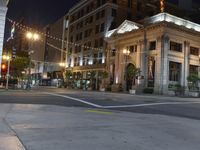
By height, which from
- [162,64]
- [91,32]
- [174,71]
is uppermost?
[91,32]

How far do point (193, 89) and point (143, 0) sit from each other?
95.7ft

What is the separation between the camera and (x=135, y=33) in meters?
53.9

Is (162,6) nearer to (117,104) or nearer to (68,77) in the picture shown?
(68,77)

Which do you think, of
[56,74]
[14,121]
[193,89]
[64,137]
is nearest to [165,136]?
[64,137]

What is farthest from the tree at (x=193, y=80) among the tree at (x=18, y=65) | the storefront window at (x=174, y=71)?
the tree at (x=18, y=65)

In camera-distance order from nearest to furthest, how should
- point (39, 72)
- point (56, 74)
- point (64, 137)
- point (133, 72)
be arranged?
point (64, 137) → point (133, 72) → point (56, 74) → point (39, 72)

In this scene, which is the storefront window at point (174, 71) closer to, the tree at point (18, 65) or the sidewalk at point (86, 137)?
the tree at point (18, 65)

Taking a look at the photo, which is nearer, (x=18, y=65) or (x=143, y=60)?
(x=143, y=60)

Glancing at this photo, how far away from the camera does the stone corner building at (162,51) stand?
4806 centimetres

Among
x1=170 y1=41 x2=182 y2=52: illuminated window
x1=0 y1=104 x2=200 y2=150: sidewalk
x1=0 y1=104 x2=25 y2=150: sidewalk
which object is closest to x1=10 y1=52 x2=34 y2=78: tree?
x1=170 y1=41 x2=182 y2=52: illuminated window

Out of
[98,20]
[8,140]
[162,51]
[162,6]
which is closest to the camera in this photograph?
[8,140]

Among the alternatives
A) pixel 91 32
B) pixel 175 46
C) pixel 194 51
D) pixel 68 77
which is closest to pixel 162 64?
pixel 175 46

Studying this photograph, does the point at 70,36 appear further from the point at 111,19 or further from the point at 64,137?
the point at 64,137

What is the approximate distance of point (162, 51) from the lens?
47844 millimetres
